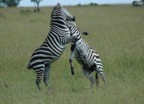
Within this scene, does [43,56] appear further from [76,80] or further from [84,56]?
[76,80]

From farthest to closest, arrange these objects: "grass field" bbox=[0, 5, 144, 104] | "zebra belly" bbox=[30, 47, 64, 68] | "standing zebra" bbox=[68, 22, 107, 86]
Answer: "standing zebra" bbox=[68, 22, 107, 86] < "zebra belly" bbox=[30, 47, 64, 68] < "grass field" bbox=[0, 5, 144, 104]

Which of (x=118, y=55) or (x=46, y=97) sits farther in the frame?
(x=118, y=55)

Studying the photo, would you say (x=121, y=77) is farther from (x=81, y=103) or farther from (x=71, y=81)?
(x=81, y=103)

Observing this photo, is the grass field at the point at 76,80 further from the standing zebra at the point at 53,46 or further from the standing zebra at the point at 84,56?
the standing zebra at the point at 53,46

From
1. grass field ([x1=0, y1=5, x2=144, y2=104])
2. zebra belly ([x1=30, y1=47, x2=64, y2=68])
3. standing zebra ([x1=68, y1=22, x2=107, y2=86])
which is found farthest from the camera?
standing zebra ([x1=68, y1=22, x2=107, y2=86])

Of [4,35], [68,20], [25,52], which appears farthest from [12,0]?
[68,20]

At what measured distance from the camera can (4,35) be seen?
20719mm

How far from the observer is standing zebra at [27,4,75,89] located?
8.84 meters

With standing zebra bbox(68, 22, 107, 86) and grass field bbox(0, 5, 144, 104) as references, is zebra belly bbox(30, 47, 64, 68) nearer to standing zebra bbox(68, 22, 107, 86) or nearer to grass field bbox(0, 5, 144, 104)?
standing zebra bbox(68, 22, 107, 86)

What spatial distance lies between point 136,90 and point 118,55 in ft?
14.1

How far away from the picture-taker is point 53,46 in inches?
352

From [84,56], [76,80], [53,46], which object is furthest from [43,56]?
[76,80]

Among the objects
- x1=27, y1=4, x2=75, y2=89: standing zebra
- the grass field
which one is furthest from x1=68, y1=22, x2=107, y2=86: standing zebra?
the grass field

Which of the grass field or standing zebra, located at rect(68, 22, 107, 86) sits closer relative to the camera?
the grass field
